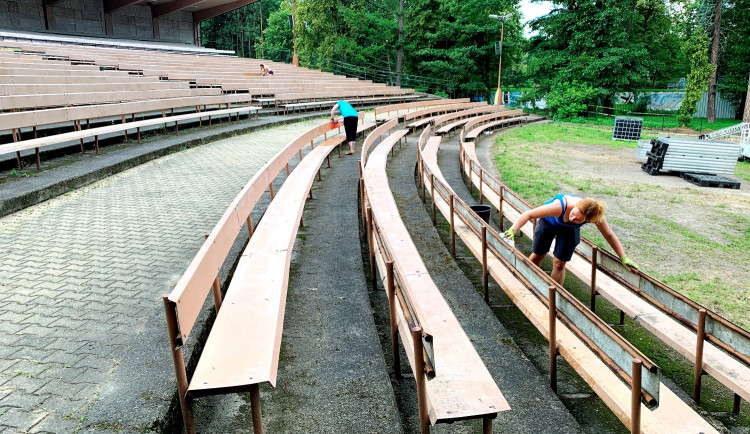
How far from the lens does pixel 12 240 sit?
5418 mm

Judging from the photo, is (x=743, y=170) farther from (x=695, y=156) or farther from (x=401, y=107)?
(x=401, y=107)

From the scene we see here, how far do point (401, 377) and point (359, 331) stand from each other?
492mm

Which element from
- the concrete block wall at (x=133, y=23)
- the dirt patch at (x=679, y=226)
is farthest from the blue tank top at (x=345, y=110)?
the concrete block wall at (x=133, y=23)

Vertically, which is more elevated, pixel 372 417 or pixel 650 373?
pixel 650 373

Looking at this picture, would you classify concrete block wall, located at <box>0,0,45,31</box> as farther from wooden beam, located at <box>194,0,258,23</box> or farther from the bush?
the bush

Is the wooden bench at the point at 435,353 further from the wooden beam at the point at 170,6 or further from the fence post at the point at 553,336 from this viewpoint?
the wooden beam at the point at 170,6

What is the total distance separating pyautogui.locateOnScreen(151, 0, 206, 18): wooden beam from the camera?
1320 inches

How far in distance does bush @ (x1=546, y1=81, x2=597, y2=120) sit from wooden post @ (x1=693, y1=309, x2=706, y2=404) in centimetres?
2898

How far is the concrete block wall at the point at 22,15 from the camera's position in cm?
2514

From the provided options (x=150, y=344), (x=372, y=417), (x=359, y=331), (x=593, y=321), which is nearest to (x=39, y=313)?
(x=150, y=344)

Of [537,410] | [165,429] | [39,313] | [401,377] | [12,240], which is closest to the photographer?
[165,429]

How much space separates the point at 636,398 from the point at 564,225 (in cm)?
241

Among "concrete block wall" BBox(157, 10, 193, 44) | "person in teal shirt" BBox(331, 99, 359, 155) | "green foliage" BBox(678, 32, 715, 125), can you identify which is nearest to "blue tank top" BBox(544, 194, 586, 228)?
"person in teal shirt" BBox(331, 99, 359, 155)

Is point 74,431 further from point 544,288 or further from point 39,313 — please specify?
point 544,288
